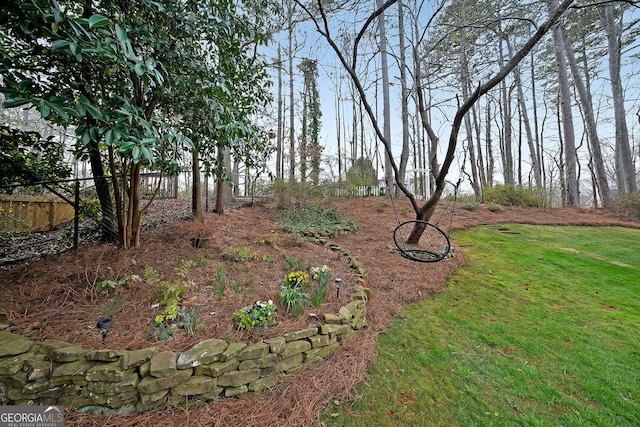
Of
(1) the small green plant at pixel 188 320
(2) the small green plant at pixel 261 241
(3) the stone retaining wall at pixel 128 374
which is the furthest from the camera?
(2) the small green plant at pixel 261 241

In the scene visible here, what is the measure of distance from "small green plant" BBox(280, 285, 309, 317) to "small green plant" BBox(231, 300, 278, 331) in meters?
0.22

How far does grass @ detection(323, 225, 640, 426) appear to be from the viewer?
1619mm

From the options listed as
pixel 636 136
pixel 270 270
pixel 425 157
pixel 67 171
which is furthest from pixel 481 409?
pixel 636 136

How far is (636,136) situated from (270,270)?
1781 centimetres

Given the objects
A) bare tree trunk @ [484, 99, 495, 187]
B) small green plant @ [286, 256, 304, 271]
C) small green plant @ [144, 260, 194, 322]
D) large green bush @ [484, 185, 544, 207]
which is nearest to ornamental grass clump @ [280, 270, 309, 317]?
small green plant @ [286, 256, 304, 271]

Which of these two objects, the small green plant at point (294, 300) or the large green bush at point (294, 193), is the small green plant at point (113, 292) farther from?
the large green bush at point (294, 193)

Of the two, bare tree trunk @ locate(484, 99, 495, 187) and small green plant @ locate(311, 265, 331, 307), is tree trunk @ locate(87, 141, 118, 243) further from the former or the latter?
bare tree trunk @ locate(484, 99, 495, 187)

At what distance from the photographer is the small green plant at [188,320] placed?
5.75ft

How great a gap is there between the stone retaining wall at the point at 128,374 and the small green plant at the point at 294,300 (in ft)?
1.39

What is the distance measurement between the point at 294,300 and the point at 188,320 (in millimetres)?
845

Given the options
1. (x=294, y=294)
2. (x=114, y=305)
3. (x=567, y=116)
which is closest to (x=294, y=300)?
(x=294, y=294)

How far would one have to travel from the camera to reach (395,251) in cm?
448

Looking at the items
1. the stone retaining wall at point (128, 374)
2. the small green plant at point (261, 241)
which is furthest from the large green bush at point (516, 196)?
the stone retaining wall at point (128, 374)

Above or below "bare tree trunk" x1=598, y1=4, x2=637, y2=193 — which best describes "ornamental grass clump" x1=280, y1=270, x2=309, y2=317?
below
